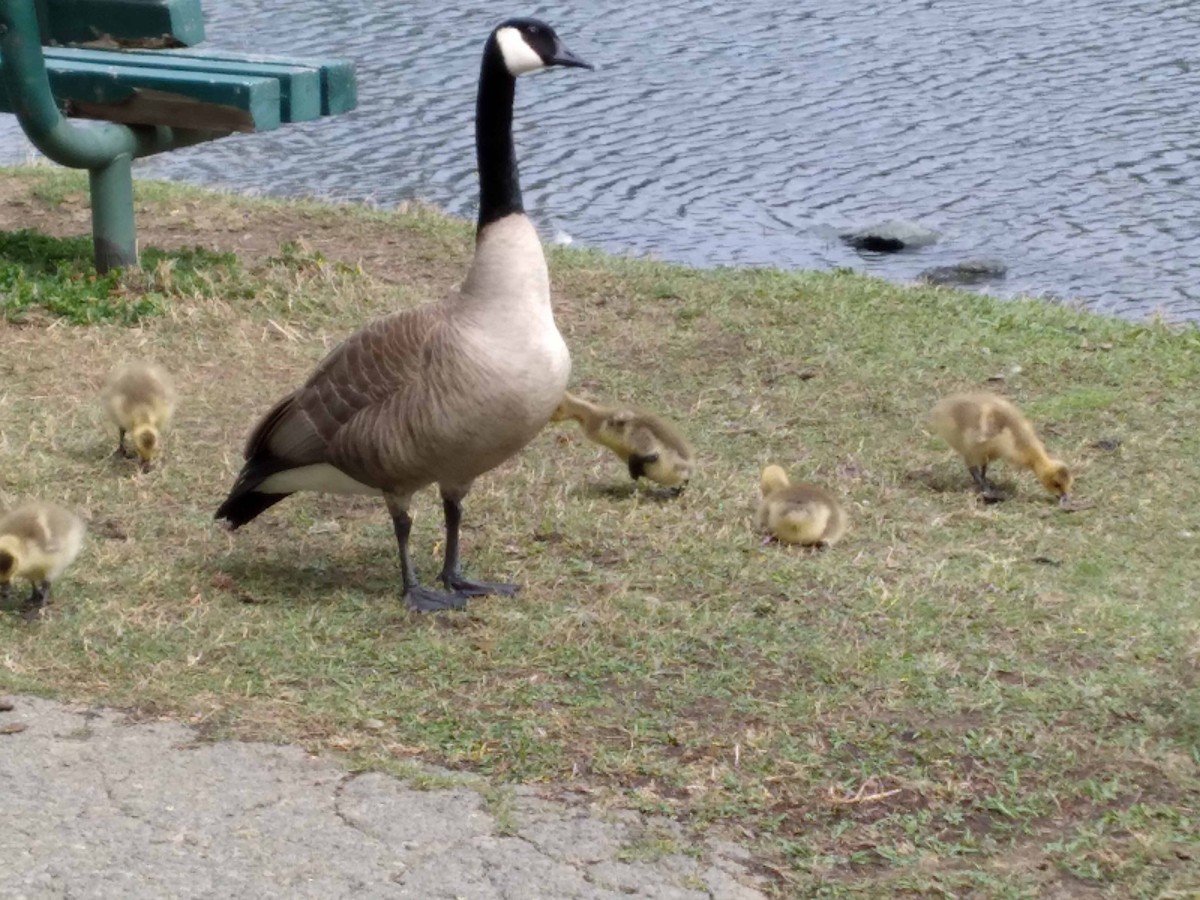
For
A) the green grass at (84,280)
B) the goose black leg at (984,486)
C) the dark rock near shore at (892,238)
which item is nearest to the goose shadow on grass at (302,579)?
the goose black leg at (984,486)

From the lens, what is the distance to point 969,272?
10297 mm

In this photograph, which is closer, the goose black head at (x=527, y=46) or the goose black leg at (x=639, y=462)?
the goose black head at (x=527, y=46)

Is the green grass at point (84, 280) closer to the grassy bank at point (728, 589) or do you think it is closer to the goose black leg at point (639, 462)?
the grassy bank at point (728, 589)

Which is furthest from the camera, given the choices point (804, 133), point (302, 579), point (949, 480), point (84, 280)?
point (804, 133)

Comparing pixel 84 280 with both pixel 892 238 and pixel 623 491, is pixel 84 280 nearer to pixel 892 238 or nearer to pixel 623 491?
pixel 623 491

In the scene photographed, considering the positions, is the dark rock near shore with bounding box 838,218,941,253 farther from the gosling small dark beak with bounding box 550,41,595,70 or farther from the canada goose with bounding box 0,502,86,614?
the canada goose with bounding box 0,502,86,614

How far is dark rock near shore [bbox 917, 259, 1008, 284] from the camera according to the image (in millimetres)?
10227

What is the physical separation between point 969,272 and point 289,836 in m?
7.22

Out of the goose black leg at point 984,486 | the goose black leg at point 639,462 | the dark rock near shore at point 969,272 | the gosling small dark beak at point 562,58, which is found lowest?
the dark rock near shore at point 969,272

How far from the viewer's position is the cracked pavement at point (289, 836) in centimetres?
376

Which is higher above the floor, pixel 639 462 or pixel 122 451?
pixel 639 462

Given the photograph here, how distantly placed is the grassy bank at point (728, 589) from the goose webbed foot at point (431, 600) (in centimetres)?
6

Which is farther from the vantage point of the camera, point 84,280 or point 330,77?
point 330,77

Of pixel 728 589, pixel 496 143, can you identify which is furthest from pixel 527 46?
pixel 728 589
